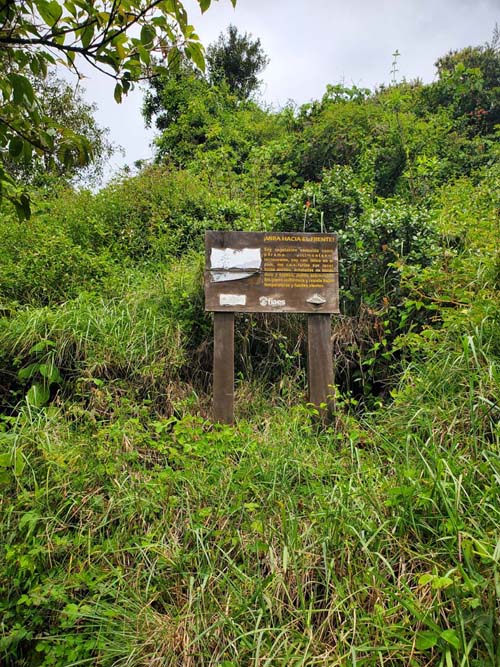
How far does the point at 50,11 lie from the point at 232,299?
2603mm

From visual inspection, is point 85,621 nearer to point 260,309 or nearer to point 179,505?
point 179,505

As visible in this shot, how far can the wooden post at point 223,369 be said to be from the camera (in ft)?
11.8

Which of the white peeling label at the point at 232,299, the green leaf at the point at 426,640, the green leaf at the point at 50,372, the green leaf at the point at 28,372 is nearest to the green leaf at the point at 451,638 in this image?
the green leaf at the point at 426,640

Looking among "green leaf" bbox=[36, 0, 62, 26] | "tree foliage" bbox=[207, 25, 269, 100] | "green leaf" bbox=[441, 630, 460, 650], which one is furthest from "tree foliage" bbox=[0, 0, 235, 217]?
"tree foliage" bbox=[207, 25, 269, 100]

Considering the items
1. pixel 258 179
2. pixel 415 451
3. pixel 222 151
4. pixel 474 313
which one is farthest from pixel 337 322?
pixel 222 151

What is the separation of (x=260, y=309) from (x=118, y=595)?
232 centimetres

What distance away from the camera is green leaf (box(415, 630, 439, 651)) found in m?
1.55

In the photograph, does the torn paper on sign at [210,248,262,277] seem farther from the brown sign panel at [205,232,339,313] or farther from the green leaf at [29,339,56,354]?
the green leaf at [29,339,56,354]

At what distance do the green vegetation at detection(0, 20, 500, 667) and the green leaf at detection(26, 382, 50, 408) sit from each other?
2 centimetres

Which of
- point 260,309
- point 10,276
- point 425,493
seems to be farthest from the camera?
point 10,276

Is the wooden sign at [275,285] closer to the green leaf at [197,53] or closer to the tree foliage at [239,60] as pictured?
the green leaf at [197,53]

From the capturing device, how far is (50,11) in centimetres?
132

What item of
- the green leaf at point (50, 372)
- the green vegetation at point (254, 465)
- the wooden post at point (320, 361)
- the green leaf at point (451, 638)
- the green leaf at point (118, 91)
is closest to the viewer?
the green leaf at point (451, 638)

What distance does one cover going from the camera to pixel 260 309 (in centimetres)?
381
